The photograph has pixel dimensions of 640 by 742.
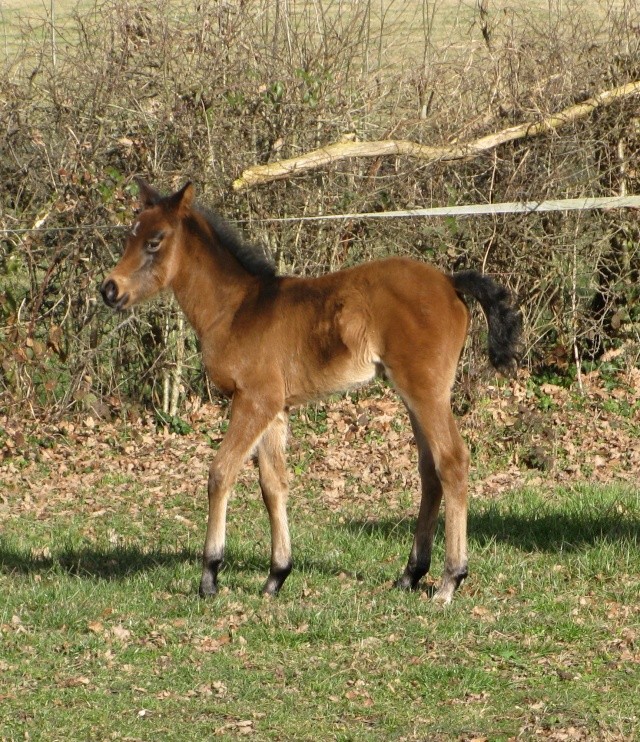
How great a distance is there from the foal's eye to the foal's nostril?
0.96ft

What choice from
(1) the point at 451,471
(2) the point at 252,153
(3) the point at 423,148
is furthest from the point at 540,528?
(2) the point at 252,153

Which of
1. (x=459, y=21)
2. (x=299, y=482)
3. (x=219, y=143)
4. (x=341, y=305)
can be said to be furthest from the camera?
(x=459, y=21)

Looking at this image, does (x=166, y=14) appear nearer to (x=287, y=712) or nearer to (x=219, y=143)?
(x=219, y=143)

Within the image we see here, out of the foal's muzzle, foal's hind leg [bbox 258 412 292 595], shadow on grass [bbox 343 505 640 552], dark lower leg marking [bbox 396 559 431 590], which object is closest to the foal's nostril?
the foal's muzzle

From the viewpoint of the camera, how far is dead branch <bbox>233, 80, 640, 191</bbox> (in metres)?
10.2

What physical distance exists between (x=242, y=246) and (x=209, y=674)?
264 centimetres

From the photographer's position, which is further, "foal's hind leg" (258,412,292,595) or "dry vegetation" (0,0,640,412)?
"dry vegetation" (0,0,640,412)

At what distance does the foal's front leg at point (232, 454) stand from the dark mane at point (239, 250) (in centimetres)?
82

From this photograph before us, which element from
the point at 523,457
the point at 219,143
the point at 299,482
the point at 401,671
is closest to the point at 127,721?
the point at 401,671

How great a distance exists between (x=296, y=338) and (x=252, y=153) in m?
4.73

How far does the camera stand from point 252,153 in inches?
420

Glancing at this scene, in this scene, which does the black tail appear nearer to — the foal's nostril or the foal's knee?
the foal's knee

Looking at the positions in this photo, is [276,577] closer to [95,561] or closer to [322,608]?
[322,608]

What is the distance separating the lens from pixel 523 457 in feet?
33.1
